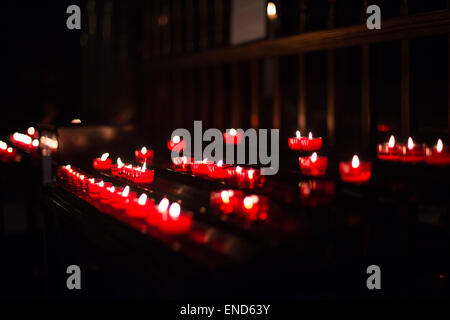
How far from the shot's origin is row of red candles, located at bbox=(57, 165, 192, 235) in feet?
8.29

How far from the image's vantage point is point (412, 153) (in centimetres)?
316

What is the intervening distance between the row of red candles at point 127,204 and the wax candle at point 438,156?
159 centimetres

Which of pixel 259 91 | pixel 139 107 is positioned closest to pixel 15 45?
pixel 139 107

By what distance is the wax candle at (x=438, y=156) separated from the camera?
9.71 ft

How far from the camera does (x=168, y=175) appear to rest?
13.3 ft

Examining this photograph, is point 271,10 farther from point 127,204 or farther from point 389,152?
point 127,204

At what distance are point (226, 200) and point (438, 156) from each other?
138 centimetres

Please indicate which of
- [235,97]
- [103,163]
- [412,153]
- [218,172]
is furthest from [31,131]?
[412,153]

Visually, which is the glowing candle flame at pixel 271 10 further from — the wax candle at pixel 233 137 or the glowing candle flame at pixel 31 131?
the glowing candle flame at pixel 31 131

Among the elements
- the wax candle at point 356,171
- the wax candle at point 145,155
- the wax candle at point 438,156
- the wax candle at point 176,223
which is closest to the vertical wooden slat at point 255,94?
the wax candle at point 145,155

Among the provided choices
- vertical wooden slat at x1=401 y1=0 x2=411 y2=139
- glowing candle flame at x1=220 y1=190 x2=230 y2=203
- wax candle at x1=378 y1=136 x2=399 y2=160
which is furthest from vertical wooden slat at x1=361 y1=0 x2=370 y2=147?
glowing candle flame at x1=220 y1=190 x2=230 y2=203

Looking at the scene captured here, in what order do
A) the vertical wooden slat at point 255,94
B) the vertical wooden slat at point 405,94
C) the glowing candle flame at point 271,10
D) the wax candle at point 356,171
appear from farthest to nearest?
the vertical wooden slat at point 255,94 < the glowing candle flame at point 271,10 < the vertical wooden slat at point 405,94 < the wax candle at point 356,171

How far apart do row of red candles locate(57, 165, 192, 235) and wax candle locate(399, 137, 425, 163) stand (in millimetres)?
1555
